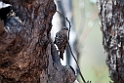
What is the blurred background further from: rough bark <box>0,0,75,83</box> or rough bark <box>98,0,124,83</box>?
rough bark <box>0,0,75,83</box>

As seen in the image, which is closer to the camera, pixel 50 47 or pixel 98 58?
pixel 50 47

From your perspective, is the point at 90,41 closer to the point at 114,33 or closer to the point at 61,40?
the point at 114,33

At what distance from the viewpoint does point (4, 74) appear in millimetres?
671

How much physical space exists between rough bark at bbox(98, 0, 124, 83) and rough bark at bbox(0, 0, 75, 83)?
0.49m

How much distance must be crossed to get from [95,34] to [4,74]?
357cm

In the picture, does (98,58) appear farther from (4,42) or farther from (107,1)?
(4,42)

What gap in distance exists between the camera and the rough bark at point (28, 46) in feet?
2.08

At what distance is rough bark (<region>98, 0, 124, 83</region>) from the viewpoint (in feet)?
3.82

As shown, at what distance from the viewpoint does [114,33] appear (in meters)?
1.20

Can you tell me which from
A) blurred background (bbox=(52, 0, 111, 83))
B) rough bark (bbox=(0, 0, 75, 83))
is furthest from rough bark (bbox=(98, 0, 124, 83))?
blurred background (bbox=(52, 0, 111, 83))

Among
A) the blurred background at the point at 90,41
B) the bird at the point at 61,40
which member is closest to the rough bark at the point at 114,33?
the bird at the point at 61,40

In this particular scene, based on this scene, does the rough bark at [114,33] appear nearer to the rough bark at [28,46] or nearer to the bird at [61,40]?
the bird at [61,40]

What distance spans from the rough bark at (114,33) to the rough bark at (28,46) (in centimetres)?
49

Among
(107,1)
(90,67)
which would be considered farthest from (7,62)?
(90,67)
